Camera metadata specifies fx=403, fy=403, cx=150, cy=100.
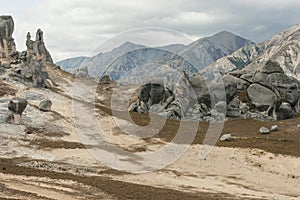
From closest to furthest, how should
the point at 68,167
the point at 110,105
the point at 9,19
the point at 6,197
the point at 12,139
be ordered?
1. the point at 6,197
2. the point at 68,167
3. the point at 12,139
4. the point at 110,105
5. the point at 9,19

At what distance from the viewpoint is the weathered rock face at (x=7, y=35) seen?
406ft

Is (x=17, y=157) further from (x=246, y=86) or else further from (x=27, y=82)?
(x=246, y=86)

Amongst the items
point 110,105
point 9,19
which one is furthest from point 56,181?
point 9,19

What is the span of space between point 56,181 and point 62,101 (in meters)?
50.6

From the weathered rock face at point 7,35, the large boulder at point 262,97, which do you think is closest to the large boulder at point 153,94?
the large boulder at point 262,97

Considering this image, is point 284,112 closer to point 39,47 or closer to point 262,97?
point 262,97

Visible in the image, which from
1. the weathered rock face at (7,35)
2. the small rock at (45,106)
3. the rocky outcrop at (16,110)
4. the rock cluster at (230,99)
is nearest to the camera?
the rocky outcrop at (16,110)

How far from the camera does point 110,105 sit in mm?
107250

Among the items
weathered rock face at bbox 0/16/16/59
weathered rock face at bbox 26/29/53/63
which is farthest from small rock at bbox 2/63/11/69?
weathered rock face at bbox 26/29/53/63

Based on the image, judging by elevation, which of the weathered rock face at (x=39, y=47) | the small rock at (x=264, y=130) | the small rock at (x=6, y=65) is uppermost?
the weathered rock face at (x=39, y=47)

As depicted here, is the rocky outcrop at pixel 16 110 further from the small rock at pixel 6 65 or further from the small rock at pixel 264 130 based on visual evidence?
the small rock at pixel 264 130

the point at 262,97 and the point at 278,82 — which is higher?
the point at 278,82

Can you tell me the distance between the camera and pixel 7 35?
128 metres

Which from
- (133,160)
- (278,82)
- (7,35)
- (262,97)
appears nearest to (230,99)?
(262,97)
